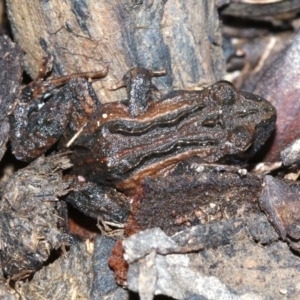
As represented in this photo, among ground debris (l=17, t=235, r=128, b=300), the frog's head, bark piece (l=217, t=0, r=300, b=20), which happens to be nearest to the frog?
the frog's head

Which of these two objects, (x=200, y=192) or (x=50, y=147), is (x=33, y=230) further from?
(x=200, y=192)

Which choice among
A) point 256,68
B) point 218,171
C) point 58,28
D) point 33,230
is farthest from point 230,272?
point 256,68

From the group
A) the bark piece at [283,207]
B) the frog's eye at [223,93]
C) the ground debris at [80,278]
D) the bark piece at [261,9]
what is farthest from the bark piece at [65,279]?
the bark piece at [261,9]

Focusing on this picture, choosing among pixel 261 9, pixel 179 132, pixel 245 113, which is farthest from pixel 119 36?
pixel 261 9

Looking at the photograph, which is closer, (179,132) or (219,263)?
(219,263)

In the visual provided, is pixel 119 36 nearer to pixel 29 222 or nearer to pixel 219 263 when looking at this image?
pixel 29 222

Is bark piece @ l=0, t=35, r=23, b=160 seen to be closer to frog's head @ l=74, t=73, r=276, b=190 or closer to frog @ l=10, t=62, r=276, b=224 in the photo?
frog @ l=10, t=62, r=276, b=224
